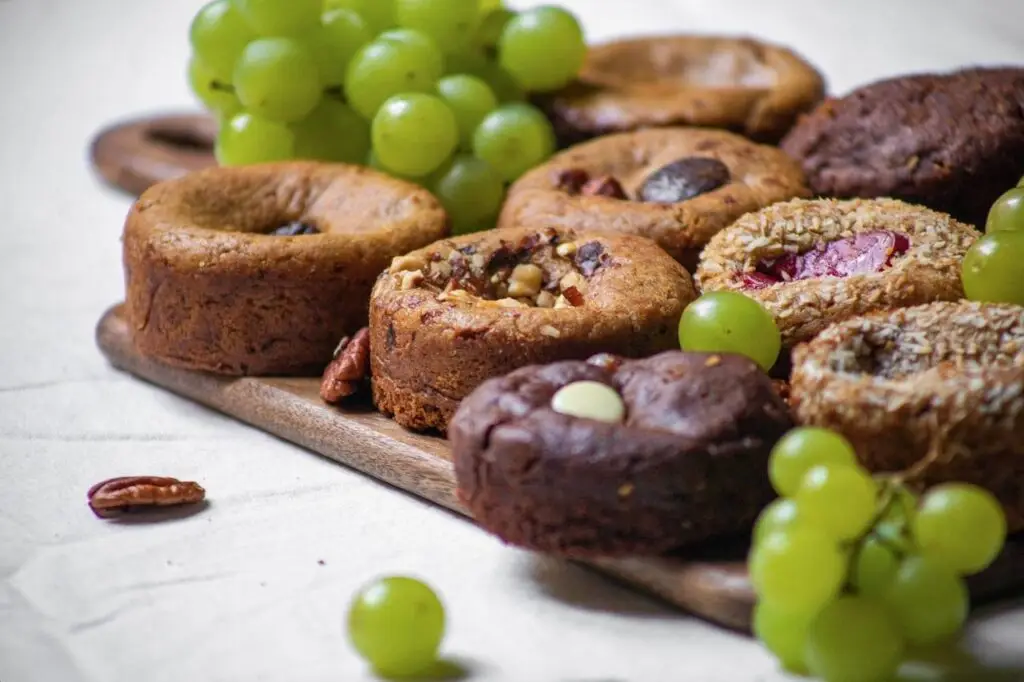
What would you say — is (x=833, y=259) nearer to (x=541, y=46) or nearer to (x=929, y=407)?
(x=929, y=407)

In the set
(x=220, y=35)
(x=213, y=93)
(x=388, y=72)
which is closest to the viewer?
(x=388, y=72)

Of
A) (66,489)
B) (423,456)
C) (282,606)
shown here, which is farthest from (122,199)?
(282,606)

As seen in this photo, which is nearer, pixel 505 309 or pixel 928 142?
pixel 505 309

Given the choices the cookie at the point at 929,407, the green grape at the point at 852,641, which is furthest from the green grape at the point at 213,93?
the green grape at the point at 852,641

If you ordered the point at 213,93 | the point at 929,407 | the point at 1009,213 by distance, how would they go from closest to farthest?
the point at 929,407
the point at 1009,213
the point at 213,93

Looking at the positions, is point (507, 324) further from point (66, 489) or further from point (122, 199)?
point (122, 199)

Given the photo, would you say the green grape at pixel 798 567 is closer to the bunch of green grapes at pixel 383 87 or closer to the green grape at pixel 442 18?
the bunch of green grapes at pixel 383 87

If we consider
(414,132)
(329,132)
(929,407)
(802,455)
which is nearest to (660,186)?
(414,132)
